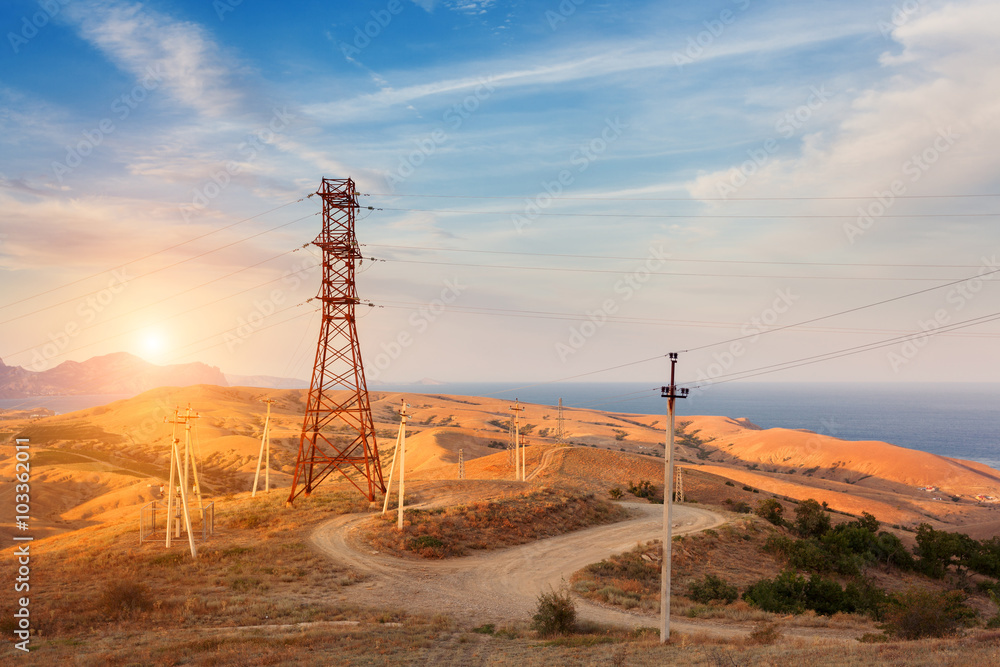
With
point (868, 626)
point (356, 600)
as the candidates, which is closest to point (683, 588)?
point (868, 626)

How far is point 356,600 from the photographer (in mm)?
24828

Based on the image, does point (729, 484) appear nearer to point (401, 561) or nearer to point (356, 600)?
point (401, 561)

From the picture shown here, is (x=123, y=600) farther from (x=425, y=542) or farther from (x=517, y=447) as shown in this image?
(x=517, y=447)

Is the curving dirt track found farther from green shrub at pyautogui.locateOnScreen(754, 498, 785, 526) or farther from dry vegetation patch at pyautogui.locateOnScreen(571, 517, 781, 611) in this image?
Result: green shrub at pyautogui.locateOnScreen(754, 498, 785, 526)

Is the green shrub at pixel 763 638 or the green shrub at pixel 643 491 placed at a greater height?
the green shrub at pixel 763 638

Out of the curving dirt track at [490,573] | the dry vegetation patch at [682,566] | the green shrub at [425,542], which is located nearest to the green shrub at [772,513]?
the dry vegetation patch at [682,566]

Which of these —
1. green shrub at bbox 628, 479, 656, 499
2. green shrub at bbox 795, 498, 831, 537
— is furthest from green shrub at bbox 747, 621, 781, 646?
green shrub at bbox 628, 479, 656, 499

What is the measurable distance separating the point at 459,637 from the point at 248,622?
7.63 m

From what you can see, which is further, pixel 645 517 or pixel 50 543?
pixel 645 517

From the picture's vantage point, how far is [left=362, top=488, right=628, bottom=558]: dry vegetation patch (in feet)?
111

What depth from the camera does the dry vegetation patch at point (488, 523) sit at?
33812mm

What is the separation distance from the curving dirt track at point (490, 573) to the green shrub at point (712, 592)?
5395 millimetres

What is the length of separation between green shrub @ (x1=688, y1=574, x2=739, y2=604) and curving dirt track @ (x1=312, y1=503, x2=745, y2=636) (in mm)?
5395

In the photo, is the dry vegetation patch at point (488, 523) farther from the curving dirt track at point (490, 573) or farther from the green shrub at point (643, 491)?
the green shrub at point (643, 491)
